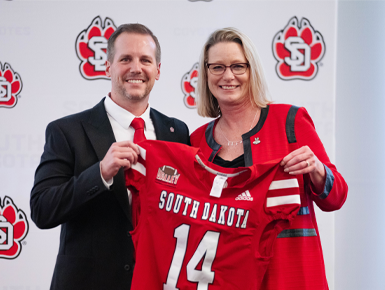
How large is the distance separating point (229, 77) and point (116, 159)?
2.17ft

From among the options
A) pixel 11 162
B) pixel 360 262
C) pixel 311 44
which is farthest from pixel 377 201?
pixel 11 162

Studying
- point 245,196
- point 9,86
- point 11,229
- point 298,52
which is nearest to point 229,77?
point 245,196

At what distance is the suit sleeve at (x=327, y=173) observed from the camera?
1.35m

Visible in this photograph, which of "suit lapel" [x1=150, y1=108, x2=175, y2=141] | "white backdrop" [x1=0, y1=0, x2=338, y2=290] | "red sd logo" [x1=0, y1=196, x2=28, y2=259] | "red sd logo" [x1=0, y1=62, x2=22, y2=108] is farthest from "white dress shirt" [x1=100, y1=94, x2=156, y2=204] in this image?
"red sd logo" [x1=0, y1=196, x2=28, y2=259]

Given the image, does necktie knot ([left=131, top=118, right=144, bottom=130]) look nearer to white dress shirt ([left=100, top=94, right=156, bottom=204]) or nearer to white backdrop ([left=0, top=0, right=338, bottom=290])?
white dress shirt ([left=100, top=94, right=156, bottom=204])

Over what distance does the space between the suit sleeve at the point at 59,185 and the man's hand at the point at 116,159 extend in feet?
0.12

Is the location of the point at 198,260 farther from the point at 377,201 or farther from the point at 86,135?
the point at 377,201

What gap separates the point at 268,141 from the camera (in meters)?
1.51

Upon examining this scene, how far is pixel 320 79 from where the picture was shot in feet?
8.81

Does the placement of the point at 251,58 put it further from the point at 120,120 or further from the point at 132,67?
the point at 120,120

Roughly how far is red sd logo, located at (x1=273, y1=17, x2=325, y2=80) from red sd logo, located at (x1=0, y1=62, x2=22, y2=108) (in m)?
1.92

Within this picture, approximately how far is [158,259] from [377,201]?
2.15m

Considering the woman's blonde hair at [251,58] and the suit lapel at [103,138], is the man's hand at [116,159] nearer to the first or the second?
the suit lapel at [103,138]

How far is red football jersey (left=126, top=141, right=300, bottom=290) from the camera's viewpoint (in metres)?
1.23
